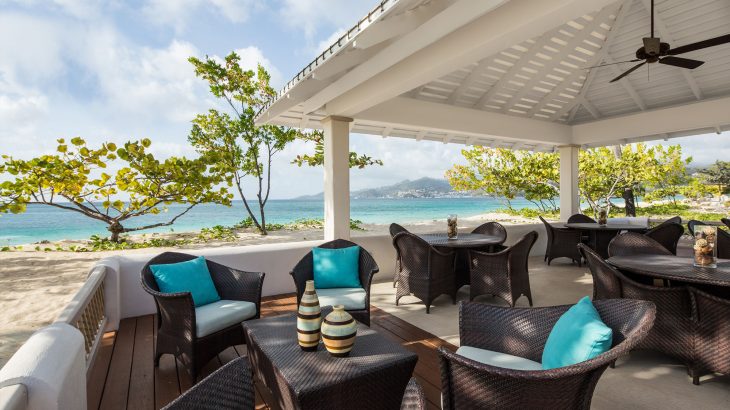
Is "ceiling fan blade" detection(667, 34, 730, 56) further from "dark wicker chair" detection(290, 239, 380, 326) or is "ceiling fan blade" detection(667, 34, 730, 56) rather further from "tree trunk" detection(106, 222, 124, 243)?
"tree trunk" detection(106, 222, 124, 243)

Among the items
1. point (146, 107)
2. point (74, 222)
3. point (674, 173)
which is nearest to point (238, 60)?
point (674, 173)

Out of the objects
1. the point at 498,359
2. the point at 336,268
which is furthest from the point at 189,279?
the point at 498,359

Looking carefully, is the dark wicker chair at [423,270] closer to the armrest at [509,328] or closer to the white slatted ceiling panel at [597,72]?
the armrest at [509,328]

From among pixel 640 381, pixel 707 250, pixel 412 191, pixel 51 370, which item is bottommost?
pixel 640 381

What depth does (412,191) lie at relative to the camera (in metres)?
53.4

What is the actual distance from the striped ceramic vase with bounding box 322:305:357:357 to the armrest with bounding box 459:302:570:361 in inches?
25.2

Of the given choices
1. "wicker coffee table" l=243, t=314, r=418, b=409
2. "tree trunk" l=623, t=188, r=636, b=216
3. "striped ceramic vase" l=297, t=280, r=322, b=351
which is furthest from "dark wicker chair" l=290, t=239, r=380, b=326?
"tree trunk" l=623, t=188, r=636, b=216

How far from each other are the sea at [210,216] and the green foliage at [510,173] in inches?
657

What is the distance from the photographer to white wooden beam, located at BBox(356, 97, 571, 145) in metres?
5.55

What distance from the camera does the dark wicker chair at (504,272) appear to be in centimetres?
400

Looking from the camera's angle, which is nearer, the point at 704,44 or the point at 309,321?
the point at 309,321

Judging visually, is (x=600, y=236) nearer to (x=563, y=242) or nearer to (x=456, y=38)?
(x=563, y=242)

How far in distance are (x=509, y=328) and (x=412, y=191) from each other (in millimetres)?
51859

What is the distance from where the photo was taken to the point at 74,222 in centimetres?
2989
